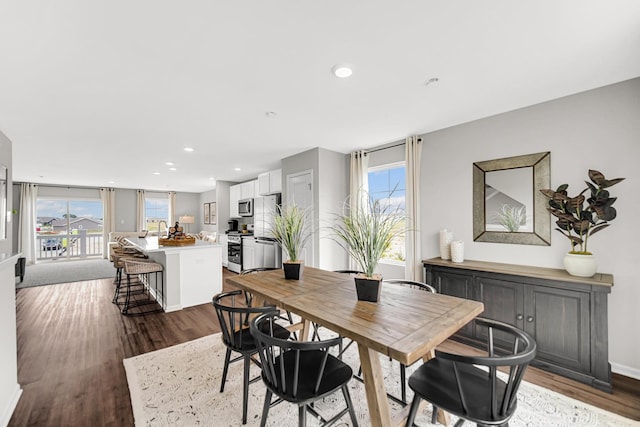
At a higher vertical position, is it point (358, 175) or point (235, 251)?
point (358, 175)

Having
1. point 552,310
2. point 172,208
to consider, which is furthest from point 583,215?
point 172,208

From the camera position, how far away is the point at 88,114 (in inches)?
109

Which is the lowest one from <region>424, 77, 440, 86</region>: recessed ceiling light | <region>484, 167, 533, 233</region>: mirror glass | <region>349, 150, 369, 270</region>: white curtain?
<region>484, 167, 533, 233</region>: mirror glass

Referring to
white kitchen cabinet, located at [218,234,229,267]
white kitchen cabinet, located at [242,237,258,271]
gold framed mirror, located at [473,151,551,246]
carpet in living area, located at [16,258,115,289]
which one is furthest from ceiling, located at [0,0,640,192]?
white kitchen cabinet, located at [218,234,229,267]

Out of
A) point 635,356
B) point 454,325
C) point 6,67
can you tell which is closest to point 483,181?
point 635,356

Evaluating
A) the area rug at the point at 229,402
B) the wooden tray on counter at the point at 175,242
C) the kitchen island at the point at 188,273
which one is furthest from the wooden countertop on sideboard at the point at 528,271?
A: the wooden tray on counter at the point at 175,242

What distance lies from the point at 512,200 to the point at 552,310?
1118mm

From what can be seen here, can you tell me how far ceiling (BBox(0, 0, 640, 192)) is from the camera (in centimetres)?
144

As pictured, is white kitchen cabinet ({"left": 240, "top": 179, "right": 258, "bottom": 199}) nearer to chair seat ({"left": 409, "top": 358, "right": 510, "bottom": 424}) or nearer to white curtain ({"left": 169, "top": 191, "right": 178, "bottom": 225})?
white curtain ({"left": 169, "top": 191, "right": 178, "bottom": 225})

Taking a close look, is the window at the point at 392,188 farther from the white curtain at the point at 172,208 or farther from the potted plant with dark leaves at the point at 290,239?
the white curtain at the point at 172,208

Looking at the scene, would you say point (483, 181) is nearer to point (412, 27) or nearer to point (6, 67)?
point (412, 27)

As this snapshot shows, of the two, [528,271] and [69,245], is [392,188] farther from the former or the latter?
[69,245]

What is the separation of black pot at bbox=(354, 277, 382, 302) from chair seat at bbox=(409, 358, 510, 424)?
1.48ft

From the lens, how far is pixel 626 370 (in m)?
2.21
